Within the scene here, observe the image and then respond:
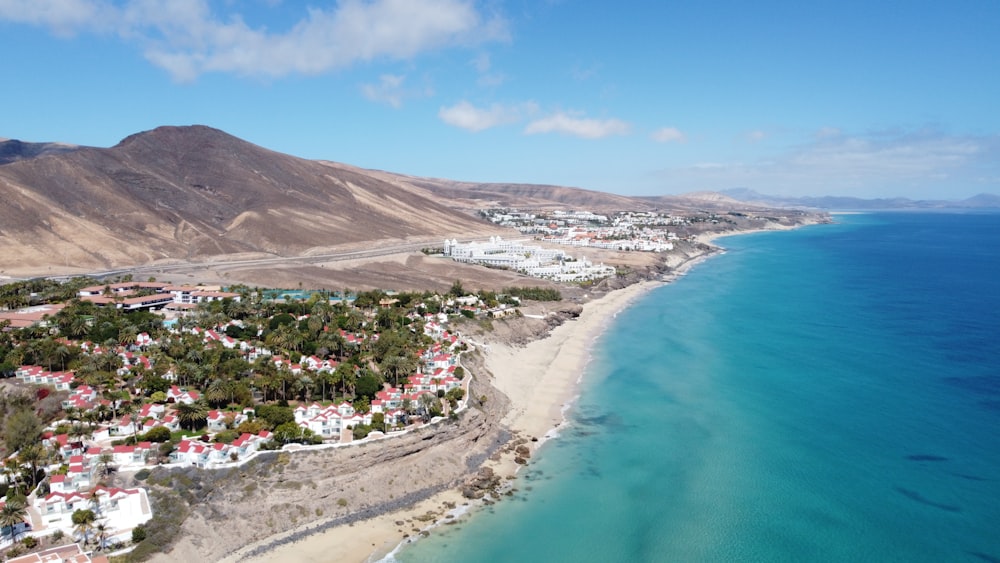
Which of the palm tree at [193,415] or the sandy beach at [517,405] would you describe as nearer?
the sandy beach at [517,405]

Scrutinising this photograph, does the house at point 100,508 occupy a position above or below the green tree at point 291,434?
below

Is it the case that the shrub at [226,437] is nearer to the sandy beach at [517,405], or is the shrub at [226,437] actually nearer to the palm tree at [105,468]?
the palm tree at [105,468]

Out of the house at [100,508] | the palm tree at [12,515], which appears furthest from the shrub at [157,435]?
the palm tree at [12,515]

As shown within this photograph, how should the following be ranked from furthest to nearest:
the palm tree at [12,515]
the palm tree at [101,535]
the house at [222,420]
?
the house at [222,420] → the palm tree at [101,535] → the palm tree at [12,515]

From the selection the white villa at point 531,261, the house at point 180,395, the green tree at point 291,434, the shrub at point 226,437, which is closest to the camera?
the shrub at point 226,437

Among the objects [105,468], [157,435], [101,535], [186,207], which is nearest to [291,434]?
[157,435]

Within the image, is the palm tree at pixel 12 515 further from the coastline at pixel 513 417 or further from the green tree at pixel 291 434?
the green tree at pixel 291 434

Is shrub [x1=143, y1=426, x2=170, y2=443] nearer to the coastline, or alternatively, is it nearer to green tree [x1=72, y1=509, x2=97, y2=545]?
green tree [x1=72, y1=509, x2=97, y2=545]

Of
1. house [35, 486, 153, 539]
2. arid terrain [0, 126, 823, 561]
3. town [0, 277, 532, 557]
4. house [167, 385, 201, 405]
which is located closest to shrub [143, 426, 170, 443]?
town [0, 277, 532, 557]

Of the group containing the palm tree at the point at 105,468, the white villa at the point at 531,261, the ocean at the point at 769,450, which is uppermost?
the white villa at the point at 531,261

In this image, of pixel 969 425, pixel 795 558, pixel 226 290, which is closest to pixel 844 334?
pixel 969 425
